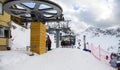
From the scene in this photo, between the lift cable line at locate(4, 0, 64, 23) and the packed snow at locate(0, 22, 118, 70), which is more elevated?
the lift cable line at locate(4, 0, 64, 23)

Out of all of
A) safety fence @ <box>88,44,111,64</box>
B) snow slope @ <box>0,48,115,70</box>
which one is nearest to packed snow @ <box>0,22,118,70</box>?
snow slope @ <box>0,48,115,70</box>

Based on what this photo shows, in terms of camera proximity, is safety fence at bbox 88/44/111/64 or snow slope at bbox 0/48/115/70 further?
safety fence at bbox 88/44/111/64

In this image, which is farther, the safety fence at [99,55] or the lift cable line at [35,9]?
the safety fence at [99,55]

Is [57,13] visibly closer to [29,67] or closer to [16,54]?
[16,54]

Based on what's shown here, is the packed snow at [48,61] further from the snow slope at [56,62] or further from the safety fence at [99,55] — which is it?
the safety fence at [99,55]

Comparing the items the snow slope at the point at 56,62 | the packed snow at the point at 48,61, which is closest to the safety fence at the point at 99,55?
the snow slope at the point at 56,62

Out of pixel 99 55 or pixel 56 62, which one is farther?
pixel 99 55

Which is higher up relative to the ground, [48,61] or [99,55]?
[48,61]

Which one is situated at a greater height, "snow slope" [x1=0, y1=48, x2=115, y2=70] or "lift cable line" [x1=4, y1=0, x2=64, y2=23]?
"lift cable line" [x1=4, y1=0, x2=64, y2=23]

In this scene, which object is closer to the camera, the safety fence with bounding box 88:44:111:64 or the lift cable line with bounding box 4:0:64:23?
the lift cable line with bounding box 4:0:64:23

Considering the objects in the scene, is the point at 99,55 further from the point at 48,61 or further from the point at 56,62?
the point at 48,61

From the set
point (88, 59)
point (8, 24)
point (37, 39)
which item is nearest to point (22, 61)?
point (37, 39)

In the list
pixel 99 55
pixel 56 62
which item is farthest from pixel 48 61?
pixel 99 55

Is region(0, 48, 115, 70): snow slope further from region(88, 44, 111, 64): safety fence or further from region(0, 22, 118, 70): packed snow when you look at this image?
region(88, 44, 111, 64): safety fence
